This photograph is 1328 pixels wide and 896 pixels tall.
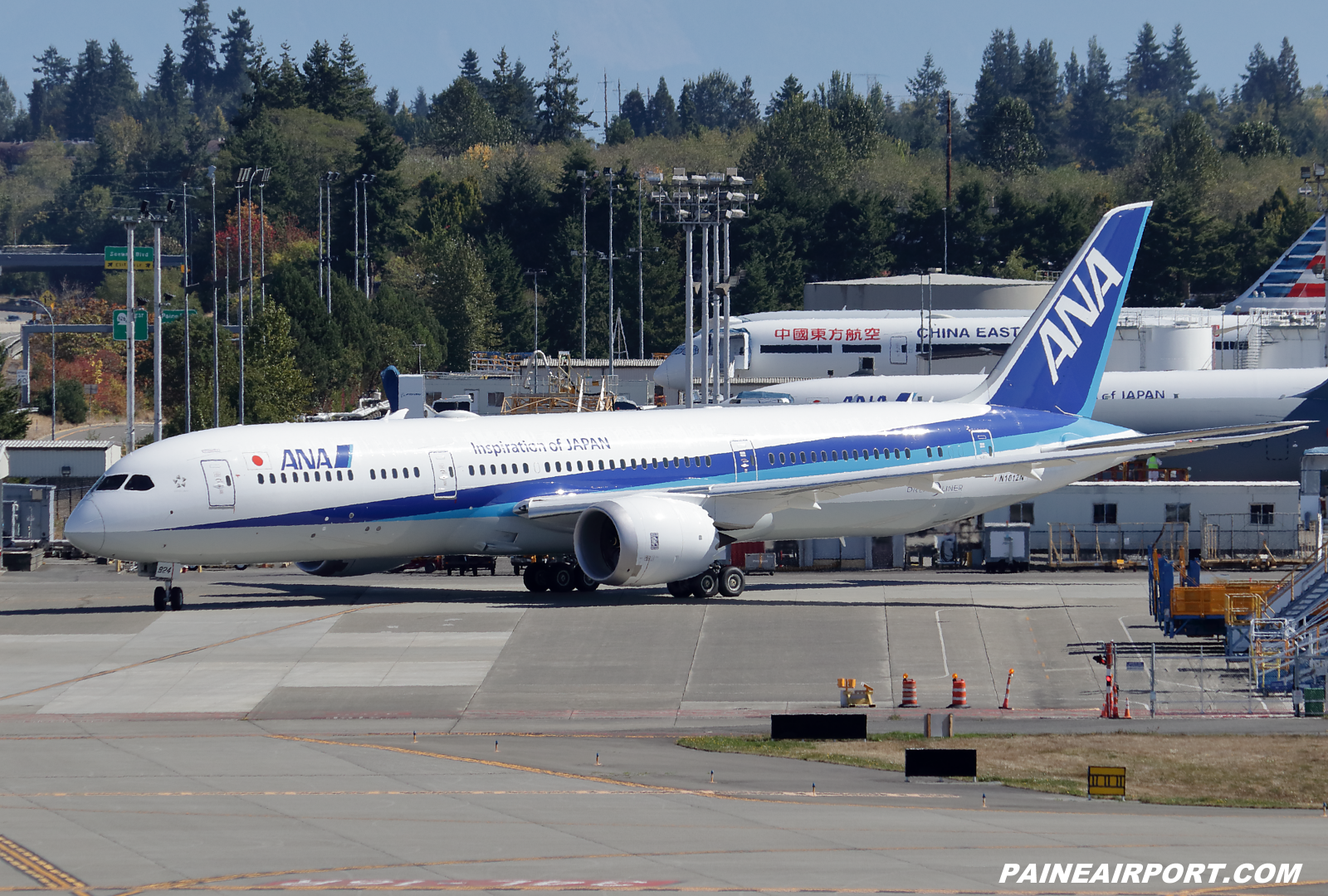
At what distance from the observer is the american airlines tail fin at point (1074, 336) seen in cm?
5172

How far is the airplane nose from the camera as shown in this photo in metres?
40.2

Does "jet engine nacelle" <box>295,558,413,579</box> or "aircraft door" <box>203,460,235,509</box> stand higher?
"aircraft door" <box>203,460,235,509</box>

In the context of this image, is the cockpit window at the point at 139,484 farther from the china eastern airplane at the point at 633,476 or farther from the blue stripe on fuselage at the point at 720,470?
the blue stripe on fuselage at the point at 720,470

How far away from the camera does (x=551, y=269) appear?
17275 cm

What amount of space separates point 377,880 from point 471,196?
179361mm

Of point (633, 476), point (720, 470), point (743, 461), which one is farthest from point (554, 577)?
point (743, 461)

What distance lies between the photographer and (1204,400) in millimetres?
71500

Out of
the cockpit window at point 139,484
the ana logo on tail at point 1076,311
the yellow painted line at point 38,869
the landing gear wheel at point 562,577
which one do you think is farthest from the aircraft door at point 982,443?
the yellow painted line at point 38,869

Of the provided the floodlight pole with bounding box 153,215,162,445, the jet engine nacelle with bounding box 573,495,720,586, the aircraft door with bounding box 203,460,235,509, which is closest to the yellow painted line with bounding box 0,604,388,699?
the aircraft door with bounding box 203,460,235,509

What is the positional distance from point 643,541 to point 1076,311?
1769 cm

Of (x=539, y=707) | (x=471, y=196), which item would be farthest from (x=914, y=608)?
(x=471, y=196)

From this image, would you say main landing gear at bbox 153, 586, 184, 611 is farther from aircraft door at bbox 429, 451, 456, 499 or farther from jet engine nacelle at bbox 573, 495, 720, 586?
jet engine nacelle at bbox 573, 495, 720, 586

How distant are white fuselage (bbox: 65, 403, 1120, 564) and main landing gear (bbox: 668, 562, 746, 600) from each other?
1161 millimetres

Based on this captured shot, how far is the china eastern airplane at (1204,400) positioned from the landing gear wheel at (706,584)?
2123 centimetres
